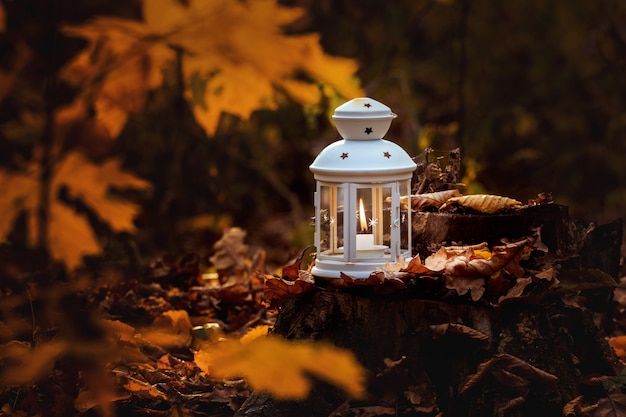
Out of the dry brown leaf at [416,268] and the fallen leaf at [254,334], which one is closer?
the dry brown leaf at [416,268]

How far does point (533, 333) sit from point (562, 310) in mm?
173

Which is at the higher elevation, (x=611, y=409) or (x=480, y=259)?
(x=480, y=259)

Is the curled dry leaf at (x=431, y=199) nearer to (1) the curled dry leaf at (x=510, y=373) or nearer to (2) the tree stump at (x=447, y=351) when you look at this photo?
(2) the tree stump at (x=447, y=351)

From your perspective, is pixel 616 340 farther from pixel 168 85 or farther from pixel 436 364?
pixel 168 85

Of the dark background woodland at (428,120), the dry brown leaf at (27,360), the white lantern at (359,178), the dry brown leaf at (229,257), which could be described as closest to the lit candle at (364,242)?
the white lantern at (359,178)

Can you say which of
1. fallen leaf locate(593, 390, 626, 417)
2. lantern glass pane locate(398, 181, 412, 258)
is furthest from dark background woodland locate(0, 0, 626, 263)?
fallen leaf locate(593, 390, 626, 417)

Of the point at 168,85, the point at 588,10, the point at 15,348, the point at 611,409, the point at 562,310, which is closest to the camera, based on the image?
the point at 611,409

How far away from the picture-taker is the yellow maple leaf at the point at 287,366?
1990 mm

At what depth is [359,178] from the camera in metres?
2.62

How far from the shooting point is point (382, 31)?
701 centimetres

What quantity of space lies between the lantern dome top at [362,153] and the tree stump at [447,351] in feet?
1.16

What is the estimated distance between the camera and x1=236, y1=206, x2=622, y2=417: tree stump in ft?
8.04

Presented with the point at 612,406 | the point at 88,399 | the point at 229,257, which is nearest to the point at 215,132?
the point at 229,257

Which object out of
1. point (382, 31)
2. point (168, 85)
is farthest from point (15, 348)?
point (382, 31)
